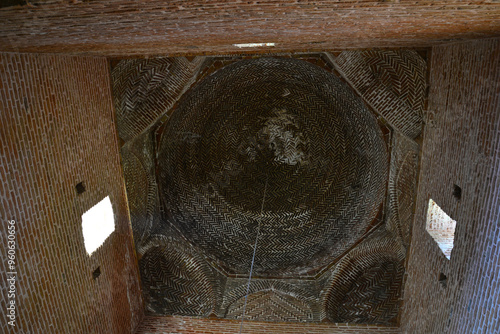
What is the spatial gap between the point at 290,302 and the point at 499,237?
4446 mm

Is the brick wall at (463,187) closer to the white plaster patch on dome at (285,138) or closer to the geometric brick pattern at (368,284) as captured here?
the geometric brick pattern at (368,284)

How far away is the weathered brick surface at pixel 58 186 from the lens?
12.6 ft

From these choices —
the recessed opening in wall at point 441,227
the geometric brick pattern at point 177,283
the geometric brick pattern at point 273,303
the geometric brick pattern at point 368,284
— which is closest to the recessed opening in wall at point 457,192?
the recessed opening in wall at point 441,227

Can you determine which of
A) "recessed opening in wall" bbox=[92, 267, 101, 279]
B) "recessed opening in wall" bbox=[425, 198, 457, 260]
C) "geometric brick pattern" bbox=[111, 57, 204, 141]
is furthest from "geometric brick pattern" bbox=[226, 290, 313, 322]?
"geometric brick pattern" bbox=[111, 57, 204, 141]

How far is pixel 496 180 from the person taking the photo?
362 centimetres

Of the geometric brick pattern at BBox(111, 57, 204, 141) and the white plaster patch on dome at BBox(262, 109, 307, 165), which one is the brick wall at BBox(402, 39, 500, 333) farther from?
the geometric brick pattern at BBox(111, 57, 204, 141)

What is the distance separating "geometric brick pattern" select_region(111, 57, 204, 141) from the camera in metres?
6.11

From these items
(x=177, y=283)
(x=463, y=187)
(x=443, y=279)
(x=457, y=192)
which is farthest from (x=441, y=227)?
(x=177, y=283)

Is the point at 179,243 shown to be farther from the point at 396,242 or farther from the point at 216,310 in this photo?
the point at 396,242

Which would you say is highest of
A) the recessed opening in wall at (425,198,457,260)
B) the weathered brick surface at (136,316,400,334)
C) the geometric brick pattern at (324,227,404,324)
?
the recessed opening in wall at (425,198,457,260)

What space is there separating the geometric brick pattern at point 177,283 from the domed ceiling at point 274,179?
0.02 meters

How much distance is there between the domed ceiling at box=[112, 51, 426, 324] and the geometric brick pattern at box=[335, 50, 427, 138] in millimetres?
18

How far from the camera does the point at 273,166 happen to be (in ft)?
29.6

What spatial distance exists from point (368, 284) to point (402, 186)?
195 centimetres
